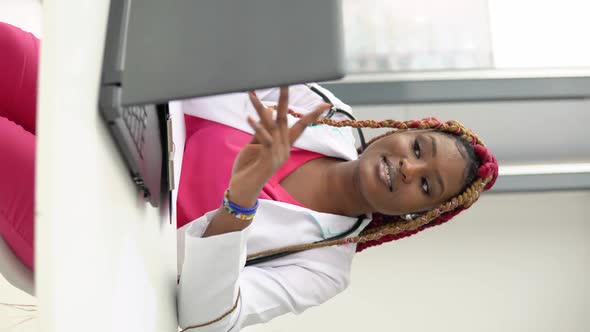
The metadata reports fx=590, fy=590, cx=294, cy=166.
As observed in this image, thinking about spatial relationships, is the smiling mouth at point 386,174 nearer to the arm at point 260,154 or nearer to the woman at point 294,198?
the woman at point 294,198

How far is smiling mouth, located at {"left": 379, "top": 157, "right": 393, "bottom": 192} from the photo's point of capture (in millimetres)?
1183

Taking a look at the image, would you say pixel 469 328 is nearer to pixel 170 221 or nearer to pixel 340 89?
pixel 340 89

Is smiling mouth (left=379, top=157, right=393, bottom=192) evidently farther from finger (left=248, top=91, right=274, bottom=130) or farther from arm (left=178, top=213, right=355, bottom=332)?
finger (left=248, top=91, right=274, bottom=130)

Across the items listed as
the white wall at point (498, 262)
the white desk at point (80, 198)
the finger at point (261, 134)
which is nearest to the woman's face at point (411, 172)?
the finger at point (261, 134)

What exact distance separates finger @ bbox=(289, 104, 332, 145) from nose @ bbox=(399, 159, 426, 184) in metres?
0.51

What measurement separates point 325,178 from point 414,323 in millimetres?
1009

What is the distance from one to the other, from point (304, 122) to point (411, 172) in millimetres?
538

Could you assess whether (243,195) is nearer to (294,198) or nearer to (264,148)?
(264,148)

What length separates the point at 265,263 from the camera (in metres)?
1.16

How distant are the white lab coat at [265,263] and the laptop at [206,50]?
30cm

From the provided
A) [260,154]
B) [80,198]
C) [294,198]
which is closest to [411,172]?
[294,198]

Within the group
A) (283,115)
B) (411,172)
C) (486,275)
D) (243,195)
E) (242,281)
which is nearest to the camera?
(283,115)

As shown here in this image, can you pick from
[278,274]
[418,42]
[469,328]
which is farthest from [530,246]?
[278,274]

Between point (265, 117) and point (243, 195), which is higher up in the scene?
point (265, 117)
